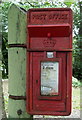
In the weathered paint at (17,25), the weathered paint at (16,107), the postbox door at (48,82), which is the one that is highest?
the weathered paint at (17,25)

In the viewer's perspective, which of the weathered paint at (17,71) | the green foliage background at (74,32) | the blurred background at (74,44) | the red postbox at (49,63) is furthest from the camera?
the blurred background at (74,44)

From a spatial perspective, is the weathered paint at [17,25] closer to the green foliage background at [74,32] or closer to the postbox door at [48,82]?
the postbox door at [48,82]

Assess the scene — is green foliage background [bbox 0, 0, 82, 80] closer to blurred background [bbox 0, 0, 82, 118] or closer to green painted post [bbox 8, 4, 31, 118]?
blurred background [bbox 0, 0, 82, 118]

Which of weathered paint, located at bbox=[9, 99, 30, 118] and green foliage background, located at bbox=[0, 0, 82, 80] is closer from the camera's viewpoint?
weathered paint, located at bbox=[9, 99, 30, 118]

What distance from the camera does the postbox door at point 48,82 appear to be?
175cm

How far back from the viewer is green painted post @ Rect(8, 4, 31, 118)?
181 centimetres

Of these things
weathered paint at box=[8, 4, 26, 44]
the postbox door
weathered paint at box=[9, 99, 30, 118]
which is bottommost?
weathered paint at box=[9, 99, 30, 118]

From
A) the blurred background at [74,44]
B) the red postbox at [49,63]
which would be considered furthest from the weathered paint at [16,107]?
the blurred background at [74,44]

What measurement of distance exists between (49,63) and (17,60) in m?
0.32

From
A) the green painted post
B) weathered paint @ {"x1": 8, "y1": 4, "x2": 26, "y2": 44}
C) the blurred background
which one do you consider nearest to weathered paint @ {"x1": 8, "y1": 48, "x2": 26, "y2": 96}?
the green painted post

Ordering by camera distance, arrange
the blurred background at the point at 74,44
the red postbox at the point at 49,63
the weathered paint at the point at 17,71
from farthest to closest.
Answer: the blurred background at the point at 74,44 → the weathered paint at the point at 17,71 → the red postbox at the point at 49,63

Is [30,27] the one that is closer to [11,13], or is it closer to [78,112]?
[11,13]

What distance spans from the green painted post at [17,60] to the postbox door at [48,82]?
12 centimetres

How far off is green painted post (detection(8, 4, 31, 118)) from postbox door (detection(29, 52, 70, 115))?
0.39ft
